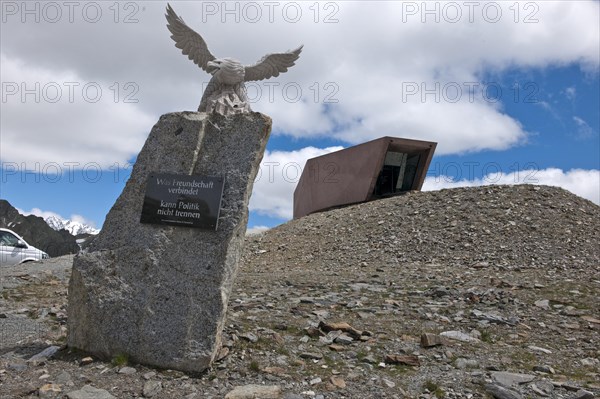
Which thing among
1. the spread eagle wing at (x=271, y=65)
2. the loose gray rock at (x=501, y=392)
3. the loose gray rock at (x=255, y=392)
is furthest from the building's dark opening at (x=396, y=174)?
the loose gray rock at (x=255, y=392)

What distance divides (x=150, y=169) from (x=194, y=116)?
2.79 ft

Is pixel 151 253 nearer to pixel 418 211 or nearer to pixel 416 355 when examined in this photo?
pixel 416 355

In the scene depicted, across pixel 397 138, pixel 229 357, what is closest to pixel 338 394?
pixel 229 357

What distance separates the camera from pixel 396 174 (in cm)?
2744

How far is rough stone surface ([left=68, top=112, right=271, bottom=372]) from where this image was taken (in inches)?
237

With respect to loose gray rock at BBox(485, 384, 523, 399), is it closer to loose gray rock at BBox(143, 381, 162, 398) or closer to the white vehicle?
loose gray rock at BBox(143, 381, 162, 398)

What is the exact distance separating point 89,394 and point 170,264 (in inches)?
62.6

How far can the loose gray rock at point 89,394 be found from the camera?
5215mm

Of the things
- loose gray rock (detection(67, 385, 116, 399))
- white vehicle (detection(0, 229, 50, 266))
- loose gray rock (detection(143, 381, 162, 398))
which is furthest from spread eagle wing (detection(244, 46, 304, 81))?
white vehicle (detection(0, 229, 50, 266))

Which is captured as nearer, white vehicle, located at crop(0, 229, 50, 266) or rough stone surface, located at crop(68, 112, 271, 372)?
rough stone surface, located at crop(68, 112, 271, 372)

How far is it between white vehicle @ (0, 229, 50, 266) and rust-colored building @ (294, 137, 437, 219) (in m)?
14.2

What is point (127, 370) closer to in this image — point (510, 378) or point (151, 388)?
point (151, 388)

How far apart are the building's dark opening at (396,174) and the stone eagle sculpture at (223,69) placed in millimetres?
17997

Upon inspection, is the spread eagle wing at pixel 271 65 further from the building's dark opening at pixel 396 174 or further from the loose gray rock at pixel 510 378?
the building's dark opening at pixel 396 174
